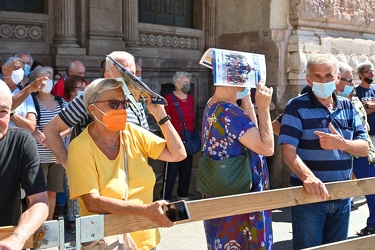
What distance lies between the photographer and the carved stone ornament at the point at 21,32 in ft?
22.0

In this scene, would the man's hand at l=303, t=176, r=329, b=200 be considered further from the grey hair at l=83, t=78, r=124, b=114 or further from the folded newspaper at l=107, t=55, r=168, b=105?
the grey hair at l=83, t=78, r=124, b=114

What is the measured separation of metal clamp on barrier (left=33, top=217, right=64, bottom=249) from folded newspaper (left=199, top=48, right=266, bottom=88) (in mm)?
1390

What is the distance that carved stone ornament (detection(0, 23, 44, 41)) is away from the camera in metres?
6.71

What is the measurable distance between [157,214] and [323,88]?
5.78 feet

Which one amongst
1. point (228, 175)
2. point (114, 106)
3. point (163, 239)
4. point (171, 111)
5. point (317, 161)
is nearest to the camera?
point (114, 106)

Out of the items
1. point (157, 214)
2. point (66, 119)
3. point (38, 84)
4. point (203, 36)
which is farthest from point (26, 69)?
point (203, 36)

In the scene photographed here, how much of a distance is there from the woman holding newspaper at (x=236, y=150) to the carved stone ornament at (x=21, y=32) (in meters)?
4.28

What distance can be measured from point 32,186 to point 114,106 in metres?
0.62

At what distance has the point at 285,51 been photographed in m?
7.77

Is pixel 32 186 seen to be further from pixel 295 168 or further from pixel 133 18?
pixel 133 18

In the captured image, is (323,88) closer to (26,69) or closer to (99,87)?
(99,87)

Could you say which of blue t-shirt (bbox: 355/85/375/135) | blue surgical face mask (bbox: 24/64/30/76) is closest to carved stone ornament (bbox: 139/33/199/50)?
blue surgical face mask (bbox: 24/64/30/76)

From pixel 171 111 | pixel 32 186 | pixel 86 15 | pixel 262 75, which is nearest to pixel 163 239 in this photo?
pixel 171 111

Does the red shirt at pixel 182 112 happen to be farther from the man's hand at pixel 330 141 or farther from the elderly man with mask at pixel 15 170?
the elderly man with mask at pixel 15 170
